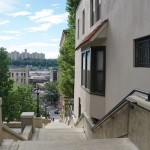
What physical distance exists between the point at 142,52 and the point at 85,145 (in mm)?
3170

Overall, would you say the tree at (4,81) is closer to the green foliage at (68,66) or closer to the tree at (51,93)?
the green foliage at (68,66)

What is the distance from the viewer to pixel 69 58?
3881cm

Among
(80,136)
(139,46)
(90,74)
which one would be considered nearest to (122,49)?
(139,46)

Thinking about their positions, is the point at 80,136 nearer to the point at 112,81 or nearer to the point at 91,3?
the point at 112,81

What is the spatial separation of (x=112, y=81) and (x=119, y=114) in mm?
3846

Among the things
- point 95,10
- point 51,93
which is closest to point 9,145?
point 95,10

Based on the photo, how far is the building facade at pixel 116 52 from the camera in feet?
30.3

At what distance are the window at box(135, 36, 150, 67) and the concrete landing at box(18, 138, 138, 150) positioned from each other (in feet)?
7.46

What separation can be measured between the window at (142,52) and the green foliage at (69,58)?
27.0 m

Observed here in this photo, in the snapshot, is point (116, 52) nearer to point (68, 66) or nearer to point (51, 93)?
point (68, 66)

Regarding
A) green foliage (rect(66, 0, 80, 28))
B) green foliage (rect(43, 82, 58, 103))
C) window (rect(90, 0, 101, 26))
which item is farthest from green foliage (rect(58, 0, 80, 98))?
green foliage (rect(43, 82, 58, 103))

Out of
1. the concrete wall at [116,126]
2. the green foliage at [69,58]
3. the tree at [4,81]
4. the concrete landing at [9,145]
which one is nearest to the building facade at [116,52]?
the concrete wall at [116,126]

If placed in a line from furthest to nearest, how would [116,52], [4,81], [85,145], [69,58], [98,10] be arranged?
[4,81] < [69,58] < [98,10] < [116,52] < [85,145]

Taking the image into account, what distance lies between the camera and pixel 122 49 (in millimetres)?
11305
